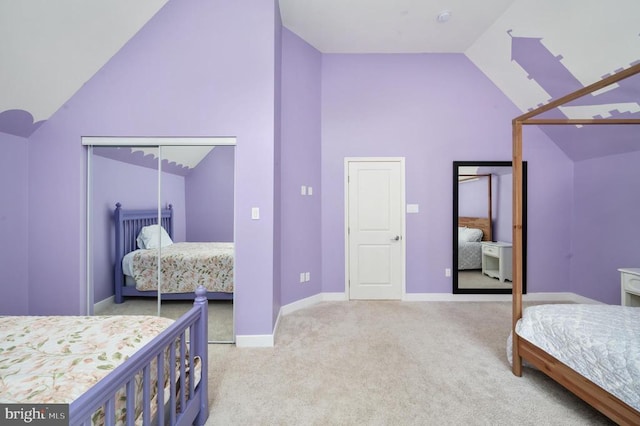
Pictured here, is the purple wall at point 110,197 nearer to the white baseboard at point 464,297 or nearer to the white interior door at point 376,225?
the white interior door at point 376,225

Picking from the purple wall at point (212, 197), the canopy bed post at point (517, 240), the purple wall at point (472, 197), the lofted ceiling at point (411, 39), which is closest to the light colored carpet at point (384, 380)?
the canopy bed post at point (517, 240)

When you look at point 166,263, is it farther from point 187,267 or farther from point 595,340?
point 595,340

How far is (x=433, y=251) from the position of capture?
3764mm

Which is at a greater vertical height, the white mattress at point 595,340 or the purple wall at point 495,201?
the purple wall at point 495,201

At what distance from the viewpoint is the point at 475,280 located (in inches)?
147

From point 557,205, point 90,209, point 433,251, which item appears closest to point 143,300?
point 90,209

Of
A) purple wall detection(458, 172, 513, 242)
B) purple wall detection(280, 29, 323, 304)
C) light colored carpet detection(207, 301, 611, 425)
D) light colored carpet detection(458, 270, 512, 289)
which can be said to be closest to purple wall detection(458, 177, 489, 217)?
purple wall detection(458, 172, 513, 242)

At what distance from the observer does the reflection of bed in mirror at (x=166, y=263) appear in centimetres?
252

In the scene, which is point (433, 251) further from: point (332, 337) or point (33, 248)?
point (33, 248)

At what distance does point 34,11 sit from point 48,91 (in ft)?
2.11

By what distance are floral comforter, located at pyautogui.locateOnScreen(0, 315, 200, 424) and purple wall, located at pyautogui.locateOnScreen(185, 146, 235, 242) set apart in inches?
43.9

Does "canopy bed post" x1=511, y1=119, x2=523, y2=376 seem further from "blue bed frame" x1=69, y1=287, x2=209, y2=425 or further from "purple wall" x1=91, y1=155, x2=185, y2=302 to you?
"purple wall" x1=91, y1=155, x2=185, y2=302

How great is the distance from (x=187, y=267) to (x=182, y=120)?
140 centimetres

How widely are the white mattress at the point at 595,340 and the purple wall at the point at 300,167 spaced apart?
2.28 meters
